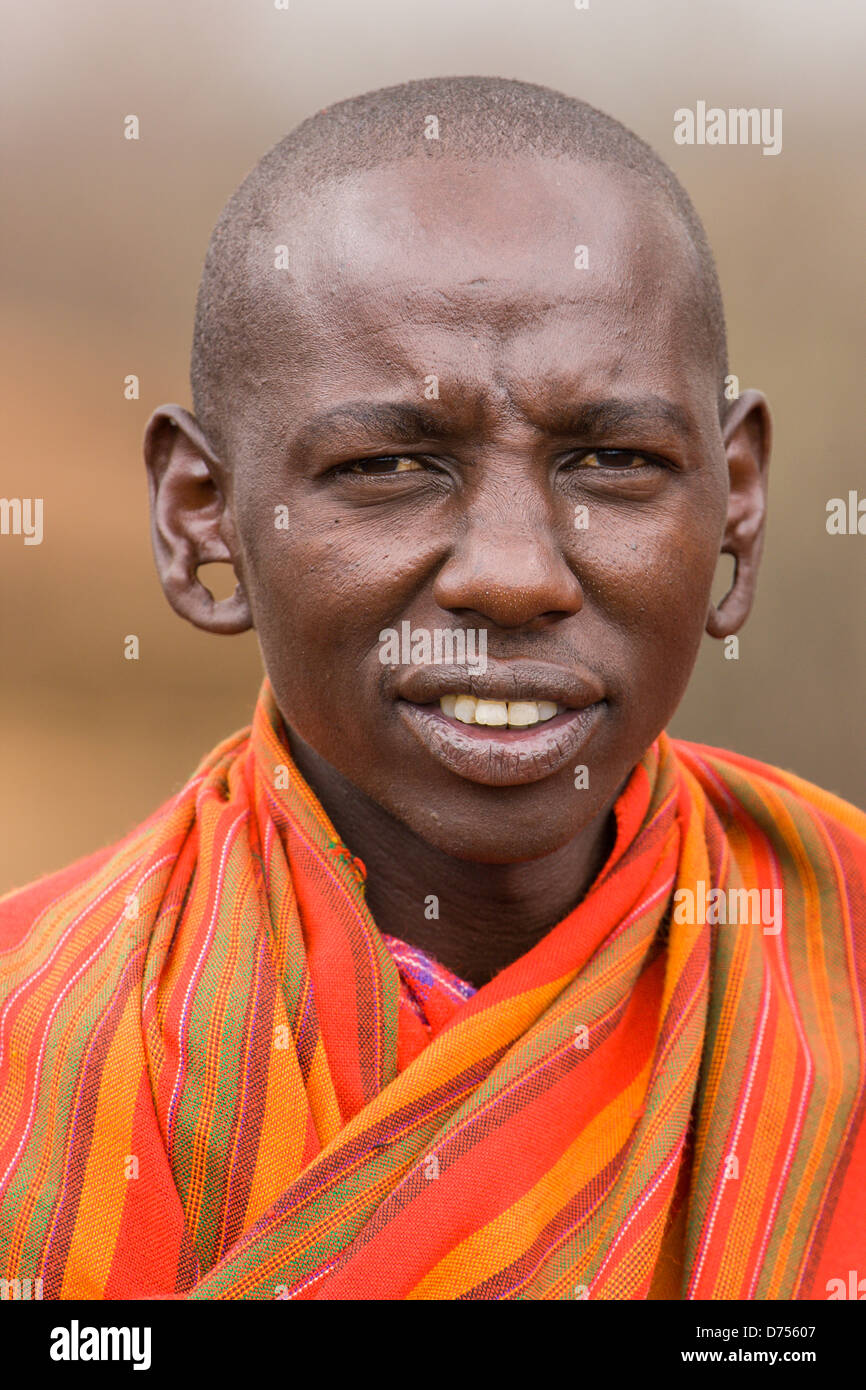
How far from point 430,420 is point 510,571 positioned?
232 mm

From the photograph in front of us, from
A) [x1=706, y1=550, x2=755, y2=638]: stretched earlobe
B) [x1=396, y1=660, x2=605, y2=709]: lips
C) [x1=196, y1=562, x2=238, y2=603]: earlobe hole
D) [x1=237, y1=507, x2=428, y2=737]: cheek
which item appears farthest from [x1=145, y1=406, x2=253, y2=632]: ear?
[x1=196, y1=562, x2=238, y2=603]: earlobe hole

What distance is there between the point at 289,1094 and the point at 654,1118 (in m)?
0.49

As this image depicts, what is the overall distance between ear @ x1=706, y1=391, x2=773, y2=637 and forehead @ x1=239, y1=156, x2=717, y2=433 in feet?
0.99

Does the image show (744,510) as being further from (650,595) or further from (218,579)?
(218,579)

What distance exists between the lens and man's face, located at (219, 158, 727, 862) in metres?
1.90

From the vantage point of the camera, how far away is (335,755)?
2.07 meters

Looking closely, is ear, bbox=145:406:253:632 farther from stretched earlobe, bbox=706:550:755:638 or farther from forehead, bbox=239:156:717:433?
stretched earlobe, bbox=706:550:755:638

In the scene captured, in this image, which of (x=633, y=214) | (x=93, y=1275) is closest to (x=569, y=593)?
(x=633, y=214)

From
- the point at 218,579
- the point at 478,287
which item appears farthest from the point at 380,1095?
the point at 218,579

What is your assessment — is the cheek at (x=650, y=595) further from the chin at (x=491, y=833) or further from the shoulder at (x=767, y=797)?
the shoulder at (x=767, y=797)

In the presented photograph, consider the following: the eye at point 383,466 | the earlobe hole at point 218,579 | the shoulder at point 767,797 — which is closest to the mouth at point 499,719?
the eye at point 383,466

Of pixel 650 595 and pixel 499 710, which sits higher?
pixel 650 595

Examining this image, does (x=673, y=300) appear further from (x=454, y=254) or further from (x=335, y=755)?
(x=335, y=755)

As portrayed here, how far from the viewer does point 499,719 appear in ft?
6.31
